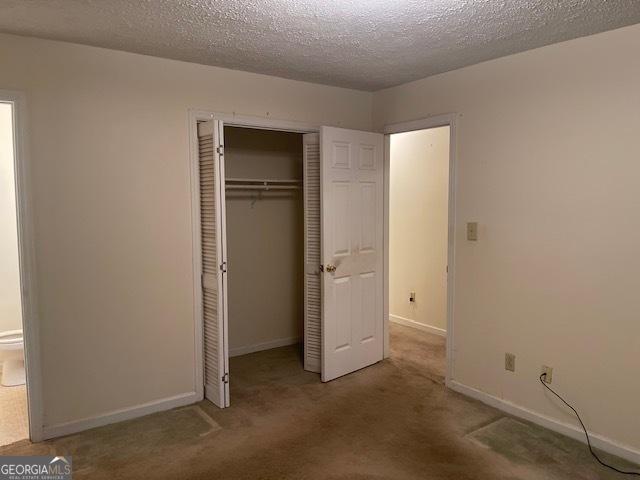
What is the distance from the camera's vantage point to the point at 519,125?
10.1 ft

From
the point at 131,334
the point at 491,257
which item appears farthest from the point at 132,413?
the point at 491,257

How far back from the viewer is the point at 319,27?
254 centimetres

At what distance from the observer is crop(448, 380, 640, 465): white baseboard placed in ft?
8.65

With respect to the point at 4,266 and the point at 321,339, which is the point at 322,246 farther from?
the point at 4,266

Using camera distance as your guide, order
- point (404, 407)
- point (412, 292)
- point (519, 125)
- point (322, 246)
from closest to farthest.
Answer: point (519, 125)
point (404, 407)
point (322, 246)
point (412, 292)

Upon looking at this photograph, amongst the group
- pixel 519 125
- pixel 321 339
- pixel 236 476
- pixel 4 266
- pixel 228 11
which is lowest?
pixel 236 476

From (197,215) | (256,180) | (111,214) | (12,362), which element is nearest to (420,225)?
(256,180)

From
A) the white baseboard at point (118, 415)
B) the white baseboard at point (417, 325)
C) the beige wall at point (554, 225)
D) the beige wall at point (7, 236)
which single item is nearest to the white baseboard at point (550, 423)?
the beige wall at point (554, 225)

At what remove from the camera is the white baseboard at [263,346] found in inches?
173

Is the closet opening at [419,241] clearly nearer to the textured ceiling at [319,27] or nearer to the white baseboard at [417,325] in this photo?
the white baseboard at [417,325]

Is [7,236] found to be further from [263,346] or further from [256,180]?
[263,346]

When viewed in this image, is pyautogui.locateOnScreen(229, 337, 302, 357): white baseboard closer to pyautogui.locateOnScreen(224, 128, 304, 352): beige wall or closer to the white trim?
pyautogui.locateOnScreen(224, 128, 304, 352): beige wall

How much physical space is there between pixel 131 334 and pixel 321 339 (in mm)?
1459

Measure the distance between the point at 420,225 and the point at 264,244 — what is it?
1773 millimetres
